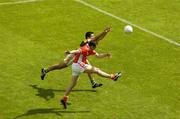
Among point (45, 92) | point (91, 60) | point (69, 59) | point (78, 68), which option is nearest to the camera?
point (78, 68)

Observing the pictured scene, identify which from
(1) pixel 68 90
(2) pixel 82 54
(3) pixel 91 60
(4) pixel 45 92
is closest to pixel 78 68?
(2) pixel 82 54

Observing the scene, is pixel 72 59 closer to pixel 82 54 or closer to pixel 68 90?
pixel 82 54

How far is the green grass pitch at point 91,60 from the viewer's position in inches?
710

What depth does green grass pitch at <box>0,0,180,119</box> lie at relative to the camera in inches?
710

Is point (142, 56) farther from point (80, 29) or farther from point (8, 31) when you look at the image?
point (8, 31)

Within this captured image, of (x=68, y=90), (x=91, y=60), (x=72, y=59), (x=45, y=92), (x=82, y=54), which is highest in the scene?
(x=82, y=54)

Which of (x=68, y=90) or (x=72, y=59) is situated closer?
(x=68, y=90)

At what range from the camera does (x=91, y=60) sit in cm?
2197

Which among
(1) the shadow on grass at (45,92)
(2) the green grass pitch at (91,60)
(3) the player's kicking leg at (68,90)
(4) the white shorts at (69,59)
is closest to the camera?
(3) the player's kicking leg at (68,90)

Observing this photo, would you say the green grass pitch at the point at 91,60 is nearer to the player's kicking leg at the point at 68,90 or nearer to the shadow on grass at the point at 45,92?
the shadow on grass at the point at 45,92

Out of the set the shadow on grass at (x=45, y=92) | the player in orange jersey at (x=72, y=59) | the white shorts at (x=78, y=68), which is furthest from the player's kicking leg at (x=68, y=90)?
the player in orange jersey at (x=72, y=59)

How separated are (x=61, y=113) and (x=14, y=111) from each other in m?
1.64

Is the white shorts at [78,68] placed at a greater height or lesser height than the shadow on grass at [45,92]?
greater

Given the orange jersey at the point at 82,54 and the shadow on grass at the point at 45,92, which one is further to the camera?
the shadow on grass at the point at 45,92
